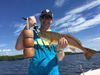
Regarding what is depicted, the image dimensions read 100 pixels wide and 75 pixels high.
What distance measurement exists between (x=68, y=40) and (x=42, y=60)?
2.69 feet

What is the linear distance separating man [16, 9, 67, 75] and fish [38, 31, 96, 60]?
0.47 feet

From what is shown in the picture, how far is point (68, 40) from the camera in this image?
6789 mm

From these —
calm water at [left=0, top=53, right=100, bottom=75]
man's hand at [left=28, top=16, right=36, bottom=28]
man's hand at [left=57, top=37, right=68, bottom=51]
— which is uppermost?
man's hand at [left=28, top=16, right=36, bottom=28]

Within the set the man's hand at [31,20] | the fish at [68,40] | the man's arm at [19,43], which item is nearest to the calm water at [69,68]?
the fish at [68,40]

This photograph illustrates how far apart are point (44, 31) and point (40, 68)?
936 millimetres

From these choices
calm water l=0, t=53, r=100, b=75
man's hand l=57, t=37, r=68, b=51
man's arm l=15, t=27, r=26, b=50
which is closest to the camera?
man's hand l=57, t=37, r=68, b=51

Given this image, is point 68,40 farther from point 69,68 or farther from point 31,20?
point 69,68

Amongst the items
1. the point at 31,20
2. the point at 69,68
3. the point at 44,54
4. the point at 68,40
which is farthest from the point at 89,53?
the point at 69,68

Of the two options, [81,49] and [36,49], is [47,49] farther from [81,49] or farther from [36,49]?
[81,49]

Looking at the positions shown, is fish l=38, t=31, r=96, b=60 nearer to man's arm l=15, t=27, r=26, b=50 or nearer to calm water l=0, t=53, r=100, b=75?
man's arm l=15, t=27, r=26, b=50

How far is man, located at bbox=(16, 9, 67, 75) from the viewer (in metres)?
6.79

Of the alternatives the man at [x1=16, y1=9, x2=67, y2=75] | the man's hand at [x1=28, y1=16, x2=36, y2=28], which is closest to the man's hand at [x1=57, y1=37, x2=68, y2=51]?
the man at [x1=16, y1=9, x2=67, y2=75]

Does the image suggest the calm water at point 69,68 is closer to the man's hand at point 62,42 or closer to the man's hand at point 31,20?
the man's hand at point 62,42

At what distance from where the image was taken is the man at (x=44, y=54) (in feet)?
22.3
